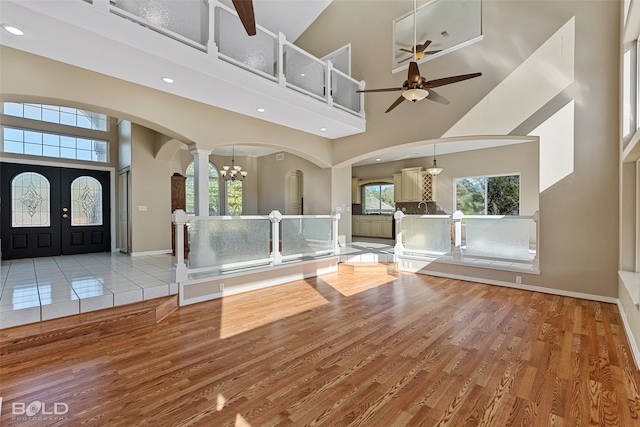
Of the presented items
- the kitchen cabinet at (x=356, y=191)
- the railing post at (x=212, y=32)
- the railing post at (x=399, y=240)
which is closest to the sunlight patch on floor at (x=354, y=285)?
the railing post at (x=399, y=240)

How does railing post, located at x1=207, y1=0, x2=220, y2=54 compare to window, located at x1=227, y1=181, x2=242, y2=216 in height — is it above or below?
above

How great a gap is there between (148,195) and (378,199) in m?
7.39

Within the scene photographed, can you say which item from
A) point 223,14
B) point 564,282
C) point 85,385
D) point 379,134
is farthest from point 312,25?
point 85,385

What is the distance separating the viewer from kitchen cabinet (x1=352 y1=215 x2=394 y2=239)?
9.84 meters

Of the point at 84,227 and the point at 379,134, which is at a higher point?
the point at 379,134

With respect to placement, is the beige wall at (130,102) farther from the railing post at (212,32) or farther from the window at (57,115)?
the window at (57,115)

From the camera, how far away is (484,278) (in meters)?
5.09

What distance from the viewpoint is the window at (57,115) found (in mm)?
5688

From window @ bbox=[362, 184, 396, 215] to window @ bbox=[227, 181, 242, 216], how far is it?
183 inches

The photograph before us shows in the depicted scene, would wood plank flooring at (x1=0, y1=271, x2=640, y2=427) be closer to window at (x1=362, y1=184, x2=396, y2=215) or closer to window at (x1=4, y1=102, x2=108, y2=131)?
window at (x1=4, y1=102, x2=108, y2=131)

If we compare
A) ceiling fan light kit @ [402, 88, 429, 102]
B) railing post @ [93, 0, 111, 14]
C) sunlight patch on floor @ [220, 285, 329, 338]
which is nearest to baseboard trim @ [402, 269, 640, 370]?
sunlight patch on floor @ [220, 285, 329, 338]

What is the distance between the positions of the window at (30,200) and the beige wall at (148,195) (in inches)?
67.6

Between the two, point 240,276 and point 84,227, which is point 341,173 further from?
point 84,227

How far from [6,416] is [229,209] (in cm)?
847
